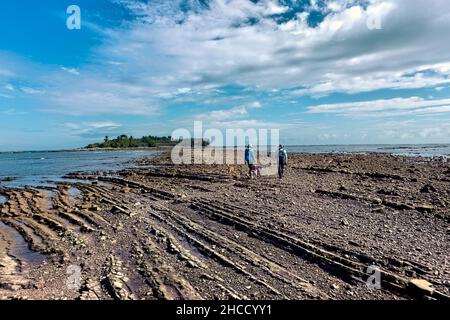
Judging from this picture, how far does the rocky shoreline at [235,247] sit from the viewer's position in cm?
652

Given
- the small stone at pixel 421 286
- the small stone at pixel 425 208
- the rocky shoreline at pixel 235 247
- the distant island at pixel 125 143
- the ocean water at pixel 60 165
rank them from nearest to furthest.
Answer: the small stone at pixel 421 286, the rocky shoreline at pixel 235 247, the small stone at pixel 425 208, the ocean water at pixel 60 165, the distant island at pixel 125 143

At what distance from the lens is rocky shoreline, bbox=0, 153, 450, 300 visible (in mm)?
6520

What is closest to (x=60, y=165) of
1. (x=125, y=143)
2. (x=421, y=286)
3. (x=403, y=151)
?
(x=421, y=286)

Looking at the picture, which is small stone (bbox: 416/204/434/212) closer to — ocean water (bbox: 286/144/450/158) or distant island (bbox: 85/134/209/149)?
ocean water (bbox: 286/144/450/158)

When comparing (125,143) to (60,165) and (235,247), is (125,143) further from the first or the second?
(235,247)

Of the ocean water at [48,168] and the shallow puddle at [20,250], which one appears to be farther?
the ocean water at [48,168]

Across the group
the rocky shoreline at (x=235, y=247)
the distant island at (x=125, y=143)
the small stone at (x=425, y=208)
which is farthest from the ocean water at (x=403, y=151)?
the distant island at (x=125, y=143)

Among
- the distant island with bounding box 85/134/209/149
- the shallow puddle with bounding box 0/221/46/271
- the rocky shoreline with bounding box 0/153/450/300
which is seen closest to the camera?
the rocky shoreline with bounding box 0/153/450/300

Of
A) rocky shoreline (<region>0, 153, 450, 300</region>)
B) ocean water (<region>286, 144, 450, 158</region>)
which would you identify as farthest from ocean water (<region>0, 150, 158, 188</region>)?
ocean water (<region>286, 144, 450, 158</region>)

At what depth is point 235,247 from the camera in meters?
8.88

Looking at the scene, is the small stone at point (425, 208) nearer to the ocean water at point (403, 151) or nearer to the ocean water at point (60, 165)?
the ocean water at point (60, 165)

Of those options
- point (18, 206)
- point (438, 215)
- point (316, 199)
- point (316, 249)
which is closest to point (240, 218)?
point (316, 249)

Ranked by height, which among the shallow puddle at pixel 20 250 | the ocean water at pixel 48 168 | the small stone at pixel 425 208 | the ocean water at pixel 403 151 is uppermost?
the ocean water at pixel 403 151
